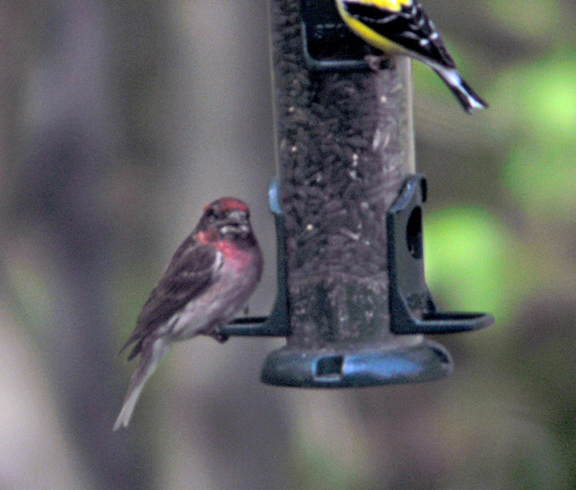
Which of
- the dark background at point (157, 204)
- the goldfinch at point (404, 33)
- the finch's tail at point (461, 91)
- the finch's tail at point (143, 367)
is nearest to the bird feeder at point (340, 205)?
the goldfinch at point (404, 33)

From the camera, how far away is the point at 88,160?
386 inches

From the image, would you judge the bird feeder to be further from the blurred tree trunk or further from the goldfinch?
the blurred tree trunk

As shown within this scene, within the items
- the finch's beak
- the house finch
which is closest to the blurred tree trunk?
the house finch

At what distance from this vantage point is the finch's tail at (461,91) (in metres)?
6.93

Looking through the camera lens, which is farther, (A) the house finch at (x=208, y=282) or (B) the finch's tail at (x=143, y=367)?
(B) the finch's tail at (x=143, y=367)

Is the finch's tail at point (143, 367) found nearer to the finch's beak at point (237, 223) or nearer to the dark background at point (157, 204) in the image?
the finch's beak at point (237, 223)

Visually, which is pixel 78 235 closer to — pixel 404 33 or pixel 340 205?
pixel 340 205

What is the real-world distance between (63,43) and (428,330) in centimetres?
408

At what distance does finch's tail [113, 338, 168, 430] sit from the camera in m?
7.88

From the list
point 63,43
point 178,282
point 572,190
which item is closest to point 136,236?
point 63,43

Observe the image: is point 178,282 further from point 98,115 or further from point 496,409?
point 496,409

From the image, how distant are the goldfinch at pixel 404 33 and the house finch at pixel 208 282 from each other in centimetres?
123

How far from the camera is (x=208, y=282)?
771 centimetres

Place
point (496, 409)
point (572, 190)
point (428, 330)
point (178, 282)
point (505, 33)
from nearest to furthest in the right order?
1. point (428, 330)
2. point (178, 282)
3. point (572, 190)
4. point (505, 33)
5. point (496, 409)
